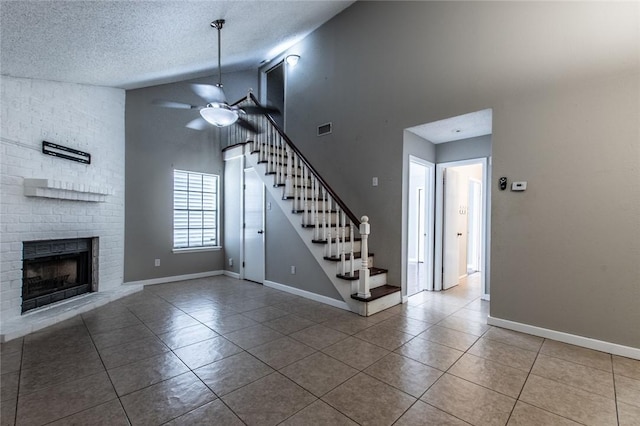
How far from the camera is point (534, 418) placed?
1.83 m

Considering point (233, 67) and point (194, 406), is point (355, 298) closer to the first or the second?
point (194, 406)

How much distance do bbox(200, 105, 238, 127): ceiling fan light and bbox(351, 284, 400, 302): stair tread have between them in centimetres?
298

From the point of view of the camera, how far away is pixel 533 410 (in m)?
1.91

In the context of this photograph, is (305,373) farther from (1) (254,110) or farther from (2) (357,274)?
(1) (254,110)

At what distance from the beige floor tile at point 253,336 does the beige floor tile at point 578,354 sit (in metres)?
2.64

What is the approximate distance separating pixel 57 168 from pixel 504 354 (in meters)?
5.59

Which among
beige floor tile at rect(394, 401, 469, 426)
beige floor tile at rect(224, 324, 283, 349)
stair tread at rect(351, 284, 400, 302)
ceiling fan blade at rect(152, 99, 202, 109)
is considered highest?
ceiling fan blade at rect(152, 99, 202, 109)

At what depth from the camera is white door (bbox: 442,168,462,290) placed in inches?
198

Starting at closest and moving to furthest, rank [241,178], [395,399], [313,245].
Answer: [395,399] < [313,245] < [241,178]

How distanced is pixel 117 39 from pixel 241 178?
3127 mm

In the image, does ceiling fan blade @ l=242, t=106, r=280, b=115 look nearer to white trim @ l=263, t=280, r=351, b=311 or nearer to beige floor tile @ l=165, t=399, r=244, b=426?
white trim @ l=263, t=280, r=351, b=311

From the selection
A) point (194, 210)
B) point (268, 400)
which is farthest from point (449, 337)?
point (194, 210)

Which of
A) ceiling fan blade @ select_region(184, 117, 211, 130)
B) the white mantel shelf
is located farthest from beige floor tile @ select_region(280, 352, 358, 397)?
A: ceiling fan blade @ select_region(184, 117, 211, 130)

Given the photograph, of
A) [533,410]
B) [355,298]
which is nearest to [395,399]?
[533,410]
